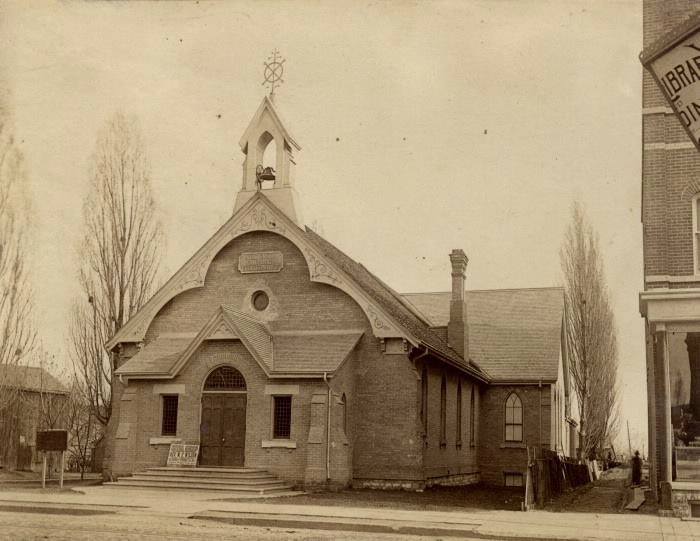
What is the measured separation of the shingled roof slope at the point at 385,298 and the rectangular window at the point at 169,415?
21.8 feet

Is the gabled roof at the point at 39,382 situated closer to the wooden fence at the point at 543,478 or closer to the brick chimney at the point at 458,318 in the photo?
the brick chimney at the point at 458,318

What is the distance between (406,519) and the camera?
1596 centimetres

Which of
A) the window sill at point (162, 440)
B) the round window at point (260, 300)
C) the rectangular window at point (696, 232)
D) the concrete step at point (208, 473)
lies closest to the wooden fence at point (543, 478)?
the rectangular window at point (696, 232)

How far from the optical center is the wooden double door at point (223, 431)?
25.4m

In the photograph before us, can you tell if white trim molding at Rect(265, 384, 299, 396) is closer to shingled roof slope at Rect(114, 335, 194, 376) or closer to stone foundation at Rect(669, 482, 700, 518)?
shingled roof slope at Rect(114, 335, 194, 376)

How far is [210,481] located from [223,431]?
7.50 feet

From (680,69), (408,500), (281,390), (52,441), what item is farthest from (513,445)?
(680,69)

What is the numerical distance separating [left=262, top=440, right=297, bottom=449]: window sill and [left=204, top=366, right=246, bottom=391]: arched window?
1886mm

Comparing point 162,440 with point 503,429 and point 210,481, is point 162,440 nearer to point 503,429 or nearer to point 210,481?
point 210,481

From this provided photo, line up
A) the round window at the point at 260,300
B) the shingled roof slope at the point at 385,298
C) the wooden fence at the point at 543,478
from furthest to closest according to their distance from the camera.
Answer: the round window at the point at 260,300
the shingled roof slope at the point at 385,298
the wooden fence at the point at 543,478

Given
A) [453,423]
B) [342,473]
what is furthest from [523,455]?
[342,473]

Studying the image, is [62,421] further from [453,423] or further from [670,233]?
[670,233]

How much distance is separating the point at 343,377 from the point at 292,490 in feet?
12.0

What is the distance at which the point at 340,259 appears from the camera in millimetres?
31500
